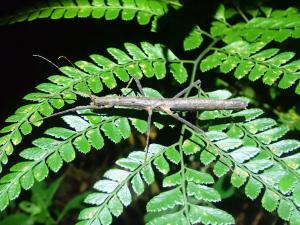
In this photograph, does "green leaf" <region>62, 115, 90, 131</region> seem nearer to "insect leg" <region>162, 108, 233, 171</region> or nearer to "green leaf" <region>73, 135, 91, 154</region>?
"green leaf" <region>73, 135, 91, 154</region>

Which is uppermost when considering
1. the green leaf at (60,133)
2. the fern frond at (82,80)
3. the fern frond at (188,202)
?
the fern frond at (82,80)

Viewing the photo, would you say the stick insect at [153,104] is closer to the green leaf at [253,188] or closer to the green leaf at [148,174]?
the green leaf at [148,174]

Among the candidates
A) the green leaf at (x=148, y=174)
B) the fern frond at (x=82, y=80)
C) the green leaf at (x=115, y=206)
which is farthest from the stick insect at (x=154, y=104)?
the green leaf at (x=115, y=206)

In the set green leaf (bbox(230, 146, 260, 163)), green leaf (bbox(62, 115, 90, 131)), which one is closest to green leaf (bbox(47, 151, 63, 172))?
green leaf (bbox(62, 115, 90, 131))

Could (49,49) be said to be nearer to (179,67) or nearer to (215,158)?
Answer: (179,67)

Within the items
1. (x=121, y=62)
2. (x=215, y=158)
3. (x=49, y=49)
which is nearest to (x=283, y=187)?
(x=215, y=158)

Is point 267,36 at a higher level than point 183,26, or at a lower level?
lower
